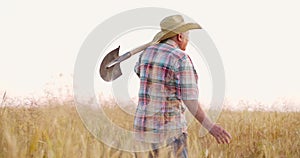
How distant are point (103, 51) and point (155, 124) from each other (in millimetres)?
760

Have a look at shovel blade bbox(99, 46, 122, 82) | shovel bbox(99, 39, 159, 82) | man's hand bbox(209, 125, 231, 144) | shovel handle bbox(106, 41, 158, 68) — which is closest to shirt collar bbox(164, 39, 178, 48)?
shovel handle bbox(106, 41, 158, 68)

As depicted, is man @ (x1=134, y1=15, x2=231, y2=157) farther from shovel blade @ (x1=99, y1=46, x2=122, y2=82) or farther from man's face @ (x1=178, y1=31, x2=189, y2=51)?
shovel blade @ (x1=99, y1=46, x2=122, y2=82)

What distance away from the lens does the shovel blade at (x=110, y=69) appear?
3.74 metres

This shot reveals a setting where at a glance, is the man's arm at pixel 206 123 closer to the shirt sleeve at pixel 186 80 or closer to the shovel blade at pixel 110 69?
the shirt sleeve at pixel 186 80

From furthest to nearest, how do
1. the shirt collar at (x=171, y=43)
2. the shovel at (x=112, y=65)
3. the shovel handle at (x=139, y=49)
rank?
1. the shovel at (x=112, y=65)
2. the shovel handle at (x=139, y=49)
3. the shirt collar at (x=171, y=43)

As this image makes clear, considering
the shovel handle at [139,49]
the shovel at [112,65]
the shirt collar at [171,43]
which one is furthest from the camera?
the shovel at [112,65]

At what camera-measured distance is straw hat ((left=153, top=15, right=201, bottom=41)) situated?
339cm

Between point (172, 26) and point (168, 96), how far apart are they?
1.87ft

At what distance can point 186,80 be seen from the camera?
10.5 ft

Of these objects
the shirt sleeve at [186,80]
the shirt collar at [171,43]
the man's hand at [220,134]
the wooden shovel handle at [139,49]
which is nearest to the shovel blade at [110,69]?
the wooden shovel handle at [139,49]

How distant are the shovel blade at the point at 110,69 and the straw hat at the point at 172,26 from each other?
0.44m

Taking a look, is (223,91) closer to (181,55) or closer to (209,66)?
(209,66)

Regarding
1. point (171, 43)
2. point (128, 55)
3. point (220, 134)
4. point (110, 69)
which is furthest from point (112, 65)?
point (220, 134)

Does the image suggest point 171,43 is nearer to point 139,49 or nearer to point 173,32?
point 173,32
